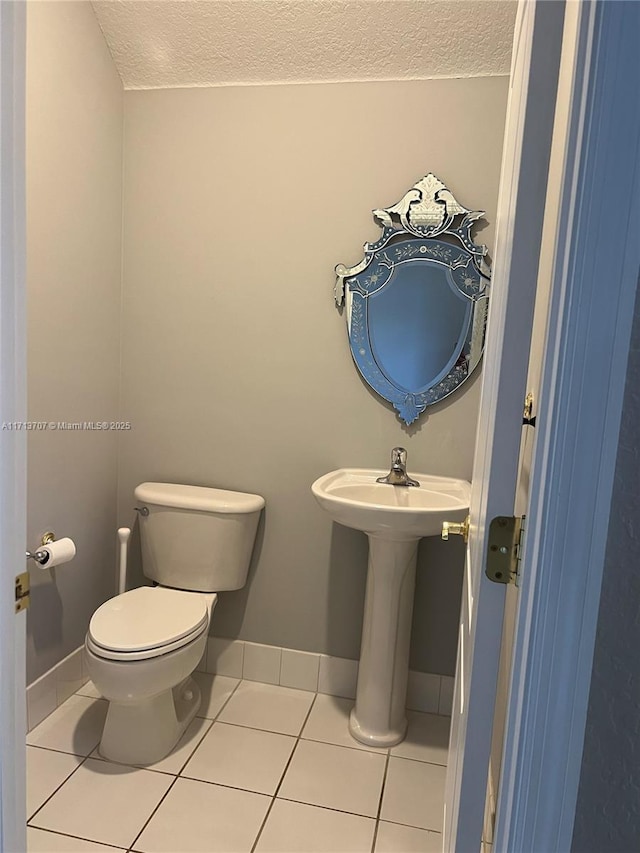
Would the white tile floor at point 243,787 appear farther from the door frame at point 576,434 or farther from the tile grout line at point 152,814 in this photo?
the door frame at point 576,434

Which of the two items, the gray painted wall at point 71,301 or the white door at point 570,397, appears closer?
the white door at point 570,397

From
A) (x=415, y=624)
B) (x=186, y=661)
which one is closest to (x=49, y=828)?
(x=186, y=661)

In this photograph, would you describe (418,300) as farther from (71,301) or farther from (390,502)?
(71,301)

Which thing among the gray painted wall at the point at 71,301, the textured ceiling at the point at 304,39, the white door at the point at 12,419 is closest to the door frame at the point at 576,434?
the white door at the point at 12,419

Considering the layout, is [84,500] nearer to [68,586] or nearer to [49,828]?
[68,586]

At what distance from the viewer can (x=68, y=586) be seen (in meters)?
2.27

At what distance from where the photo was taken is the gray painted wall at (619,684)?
69 centimetres

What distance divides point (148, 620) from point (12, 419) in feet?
4.12

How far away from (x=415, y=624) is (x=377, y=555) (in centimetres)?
44

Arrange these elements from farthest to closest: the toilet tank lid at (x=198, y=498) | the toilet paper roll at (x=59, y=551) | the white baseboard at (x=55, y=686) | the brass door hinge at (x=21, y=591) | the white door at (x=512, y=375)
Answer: the toilet tank lid at (x=198, y=498) → the white baseboard at (x=55, y=686) → the toilet paper roll at (x=59, y=551) → the brass door hinge at (x=21, y=591) → the white door at (x=512, y=375)

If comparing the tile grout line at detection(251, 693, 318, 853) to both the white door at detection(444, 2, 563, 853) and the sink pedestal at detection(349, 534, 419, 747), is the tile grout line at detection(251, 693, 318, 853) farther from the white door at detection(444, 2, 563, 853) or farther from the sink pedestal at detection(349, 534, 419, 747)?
the white door at detection(444, 2, 563, 853)

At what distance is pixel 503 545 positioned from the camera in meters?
0.82

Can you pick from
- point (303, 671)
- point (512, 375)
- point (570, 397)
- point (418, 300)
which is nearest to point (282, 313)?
point (418, 300)

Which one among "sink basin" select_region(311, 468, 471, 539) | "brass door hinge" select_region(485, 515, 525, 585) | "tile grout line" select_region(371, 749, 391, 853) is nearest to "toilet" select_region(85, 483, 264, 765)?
"sink basin" select_region(311, 468, 471, 539)
